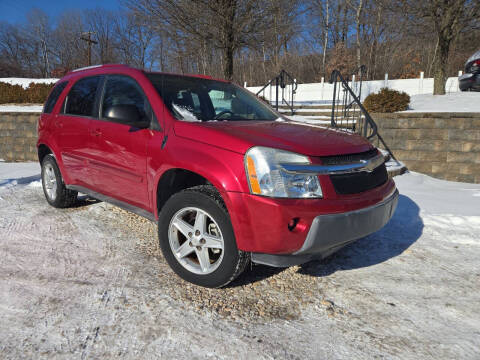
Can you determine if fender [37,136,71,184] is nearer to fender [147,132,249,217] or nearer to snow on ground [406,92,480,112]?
fender [147,132,249,217]

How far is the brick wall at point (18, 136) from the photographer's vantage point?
11281 mm

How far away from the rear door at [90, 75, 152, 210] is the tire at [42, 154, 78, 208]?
3.27 ft

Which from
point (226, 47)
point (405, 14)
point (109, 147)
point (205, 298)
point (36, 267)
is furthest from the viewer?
point (405, 14)

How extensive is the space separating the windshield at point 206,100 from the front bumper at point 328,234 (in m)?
1.35

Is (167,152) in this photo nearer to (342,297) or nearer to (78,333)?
(78,333)

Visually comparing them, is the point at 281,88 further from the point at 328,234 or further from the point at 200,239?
the point at 328,234

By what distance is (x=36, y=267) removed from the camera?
110 inches

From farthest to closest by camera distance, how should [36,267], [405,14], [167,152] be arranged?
[405,14]
[36,267]
[167,152]

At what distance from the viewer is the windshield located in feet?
9.48

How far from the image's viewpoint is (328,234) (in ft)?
7.04

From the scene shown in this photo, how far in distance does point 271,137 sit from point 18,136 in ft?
40.0

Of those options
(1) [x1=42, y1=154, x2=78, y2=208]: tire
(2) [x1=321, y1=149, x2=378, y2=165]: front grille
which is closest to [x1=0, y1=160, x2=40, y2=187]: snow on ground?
(1) [x1=42, y1=154, x2=78, y2=208]: tire

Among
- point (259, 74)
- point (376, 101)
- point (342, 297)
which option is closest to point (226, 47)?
point (376, 101)

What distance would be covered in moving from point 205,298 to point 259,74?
3725cm
